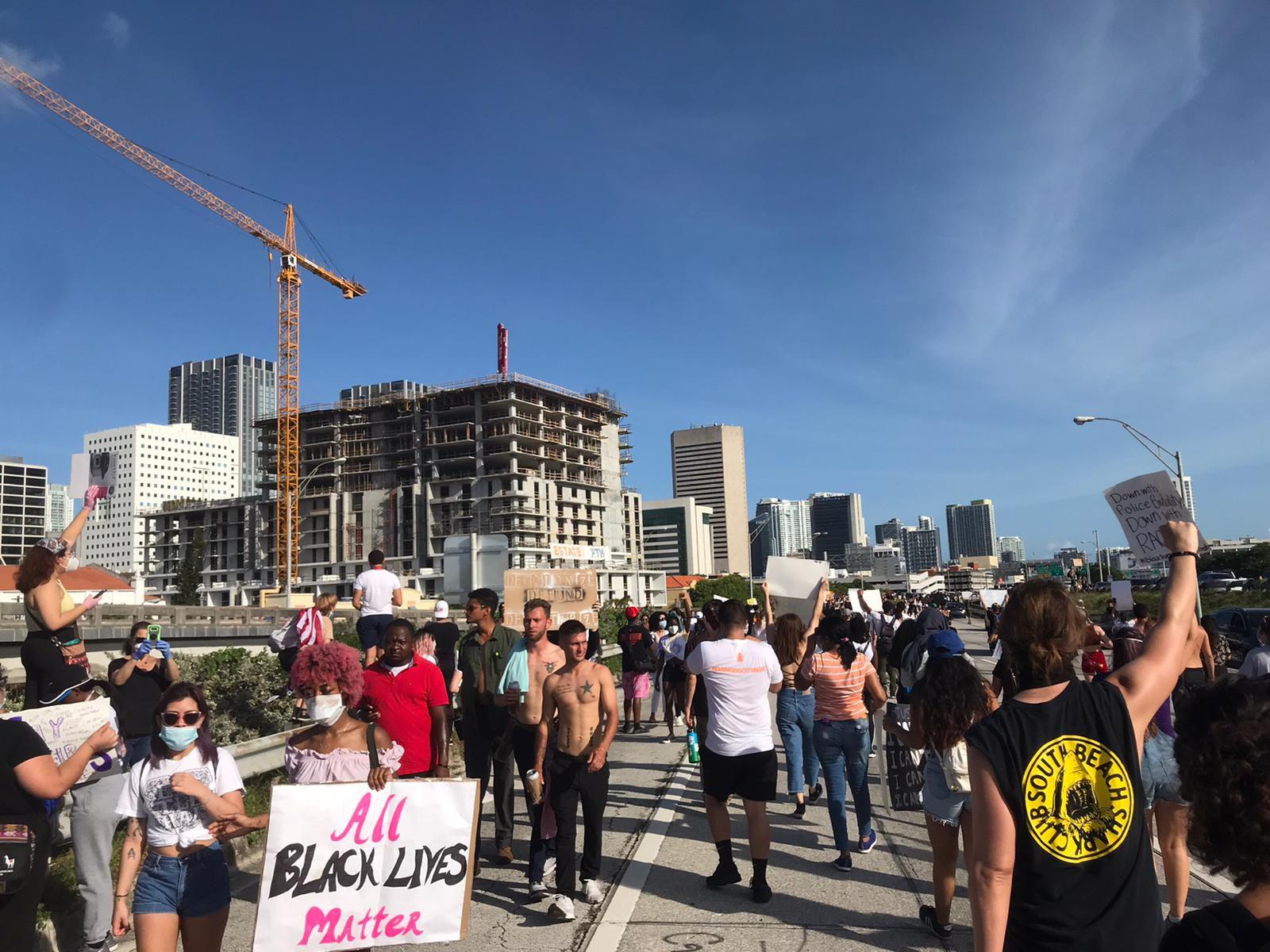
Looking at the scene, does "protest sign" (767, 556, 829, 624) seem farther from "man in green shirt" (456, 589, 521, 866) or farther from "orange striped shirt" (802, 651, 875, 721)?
"man in green shirt" (456, 589, 521, 866)

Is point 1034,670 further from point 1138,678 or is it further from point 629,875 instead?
point 629,875

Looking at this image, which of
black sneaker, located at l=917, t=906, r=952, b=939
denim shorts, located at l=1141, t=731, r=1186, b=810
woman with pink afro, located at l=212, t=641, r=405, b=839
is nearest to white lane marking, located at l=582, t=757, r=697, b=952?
woman with pink afro, located at l=212, t=641, r=405, b=839

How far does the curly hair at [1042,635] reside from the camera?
292 cm

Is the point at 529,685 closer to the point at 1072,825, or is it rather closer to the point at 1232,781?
the point at 1072,825

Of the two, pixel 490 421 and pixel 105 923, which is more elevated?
pixel 490 421

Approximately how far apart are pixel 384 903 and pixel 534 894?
72.8 inches

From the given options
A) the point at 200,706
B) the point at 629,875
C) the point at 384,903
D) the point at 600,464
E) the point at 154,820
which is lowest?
the point at 629,875

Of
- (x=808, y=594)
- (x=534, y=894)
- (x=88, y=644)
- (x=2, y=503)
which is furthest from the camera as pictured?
(x=2, y=503)

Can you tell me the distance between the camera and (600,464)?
12544 centimetres

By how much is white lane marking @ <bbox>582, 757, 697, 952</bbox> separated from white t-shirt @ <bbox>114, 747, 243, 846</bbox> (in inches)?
90.7

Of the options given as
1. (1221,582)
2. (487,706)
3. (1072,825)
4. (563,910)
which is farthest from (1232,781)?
(1221,582)

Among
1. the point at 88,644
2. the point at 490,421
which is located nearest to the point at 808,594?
the point at 88,644

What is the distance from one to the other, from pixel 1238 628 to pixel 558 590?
18.0 m

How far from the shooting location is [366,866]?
453cm
